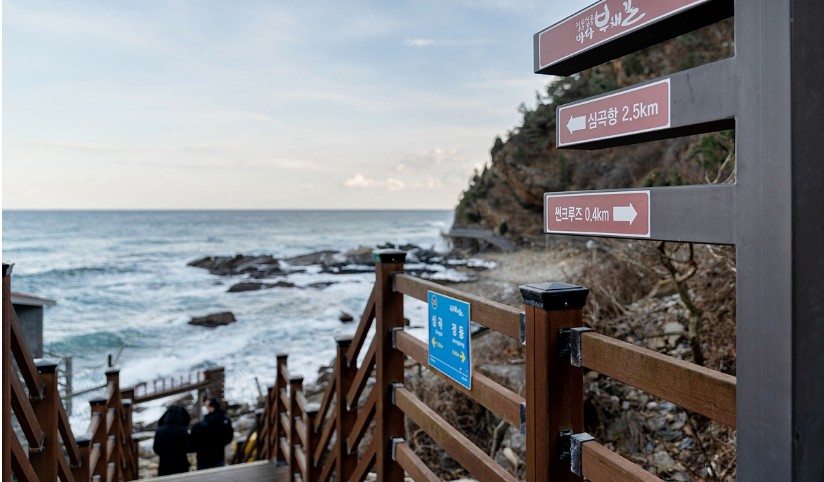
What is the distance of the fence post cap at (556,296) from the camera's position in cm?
174

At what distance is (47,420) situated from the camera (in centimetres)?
320

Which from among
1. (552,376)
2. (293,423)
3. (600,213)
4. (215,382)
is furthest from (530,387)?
(215,382)

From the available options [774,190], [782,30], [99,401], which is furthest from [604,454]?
[99,401]

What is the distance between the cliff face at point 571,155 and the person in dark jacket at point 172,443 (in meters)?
16.0

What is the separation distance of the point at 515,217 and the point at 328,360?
2197 cm

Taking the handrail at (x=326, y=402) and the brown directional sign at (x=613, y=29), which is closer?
the brown directional sign at (x=613, y=29)

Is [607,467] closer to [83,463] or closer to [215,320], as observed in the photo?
[83,463]

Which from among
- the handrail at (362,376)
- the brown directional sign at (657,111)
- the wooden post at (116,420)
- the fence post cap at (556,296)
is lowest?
the wooden post at (116,420)

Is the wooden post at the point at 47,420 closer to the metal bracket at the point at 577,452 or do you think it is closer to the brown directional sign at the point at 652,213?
the metal bracket at the point at 577,452

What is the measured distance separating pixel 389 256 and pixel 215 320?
2337cm

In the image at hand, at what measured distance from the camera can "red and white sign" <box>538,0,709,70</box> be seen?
1.54 metres

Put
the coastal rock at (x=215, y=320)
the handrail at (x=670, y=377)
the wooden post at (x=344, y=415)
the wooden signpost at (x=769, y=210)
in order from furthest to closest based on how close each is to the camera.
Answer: the coastal rock at (x=215, y=320) < the wooden post at (x=344, y=415) < the handrail at (x=670, y=377) < the wooden signpost at (x=769, y=210)

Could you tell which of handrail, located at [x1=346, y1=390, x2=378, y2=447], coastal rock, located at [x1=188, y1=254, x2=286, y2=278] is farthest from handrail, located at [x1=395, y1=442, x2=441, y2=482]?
coastal rock, located at [x1=188, y1=254, x2=286, y2=278]

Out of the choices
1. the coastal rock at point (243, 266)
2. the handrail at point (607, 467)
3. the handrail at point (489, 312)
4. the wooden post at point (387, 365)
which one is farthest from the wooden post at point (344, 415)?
the coastal rock at point (243, 266)
